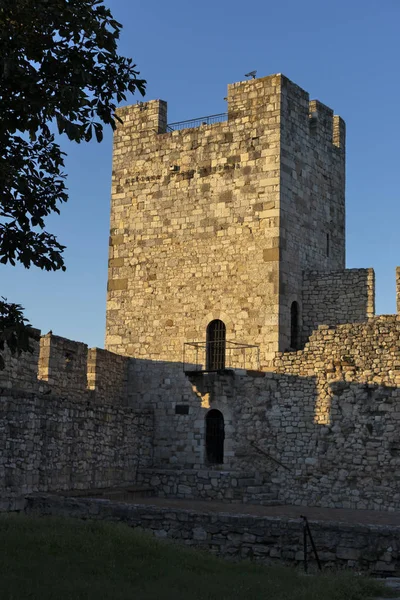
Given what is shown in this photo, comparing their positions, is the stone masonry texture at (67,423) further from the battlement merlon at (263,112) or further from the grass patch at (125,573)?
the battlement merlon at (263,112)

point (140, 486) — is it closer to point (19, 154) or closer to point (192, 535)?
point (192, 535)

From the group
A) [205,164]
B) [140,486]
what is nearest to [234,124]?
[205,164]

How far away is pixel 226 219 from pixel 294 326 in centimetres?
307

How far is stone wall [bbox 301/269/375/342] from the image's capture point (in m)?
20.2

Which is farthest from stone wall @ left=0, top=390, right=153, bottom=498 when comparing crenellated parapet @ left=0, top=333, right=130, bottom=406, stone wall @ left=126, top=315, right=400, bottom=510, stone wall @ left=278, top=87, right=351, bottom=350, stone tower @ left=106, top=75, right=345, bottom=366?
stone wall @ left=278, top=87, right=351, bottom=350

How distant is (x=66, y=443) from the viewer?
17.4 meters

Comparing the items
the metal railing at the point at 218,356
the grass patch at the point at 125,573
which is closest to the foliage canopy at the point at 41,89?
the grass patch at the point at 125,573

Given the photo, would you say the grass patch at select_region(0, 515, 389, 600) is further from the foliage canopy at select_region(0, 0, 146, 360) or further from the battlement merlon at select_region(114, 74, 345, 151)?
the battlement merlon at select_region(114, 74, 345, 151)

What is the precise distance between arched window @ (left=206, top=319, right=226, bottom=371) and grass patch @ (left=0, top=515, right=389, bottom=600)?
312 inches

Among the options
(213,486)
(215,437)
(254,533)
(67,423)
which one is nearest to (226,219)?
(215,437)

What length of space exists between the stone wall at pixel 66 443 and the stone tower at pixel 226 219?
2512 mm

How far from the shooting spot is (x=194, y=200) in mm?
21578

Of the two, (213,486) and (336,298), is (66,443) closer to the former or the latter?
(213,486)

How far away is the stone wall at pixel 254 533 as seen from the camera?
1275 cm
